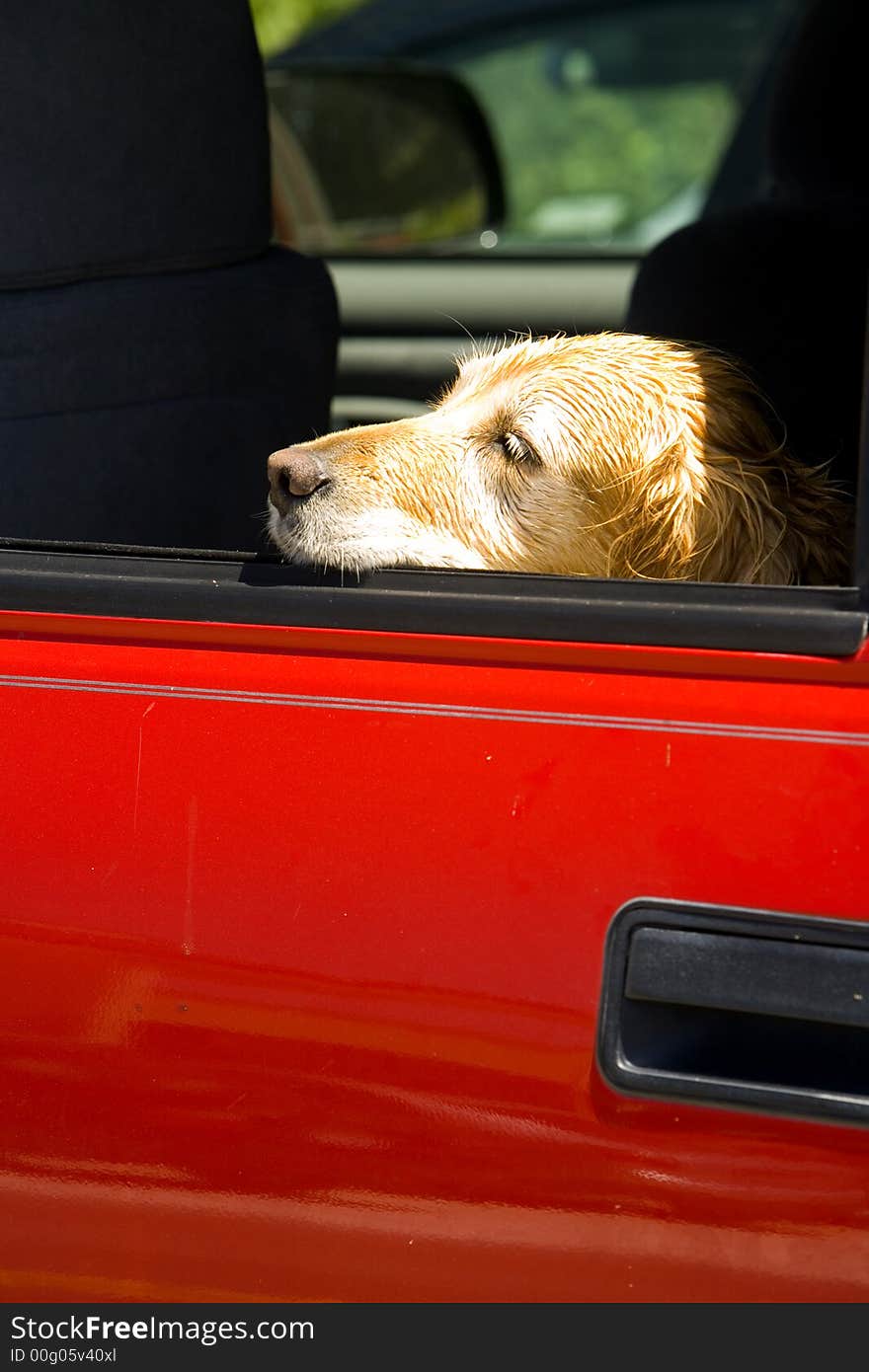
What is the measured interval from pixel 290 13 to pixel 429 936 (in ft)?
35.8

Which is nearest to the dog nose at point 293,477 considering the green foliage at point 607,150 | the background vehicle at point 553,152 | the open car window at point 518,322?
the open car window at point 518,322

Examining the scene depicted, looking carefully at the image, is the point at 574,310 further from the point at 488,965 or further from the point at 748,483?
the point at 488,965

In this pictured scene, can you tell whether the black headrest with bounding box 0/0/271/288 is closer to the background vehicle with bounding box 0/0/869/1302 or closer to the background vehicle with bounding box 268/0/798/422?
the background vehicle with bounding box 0/0/869/1302

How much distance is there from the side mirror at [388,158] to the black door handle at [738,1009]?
12.7 ft

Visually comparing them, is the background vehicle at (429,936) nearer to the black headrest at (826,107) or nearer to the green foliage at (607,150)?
the black headrest at (826,107)

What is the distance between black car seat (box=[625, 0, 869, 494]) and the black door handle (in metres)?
0.99

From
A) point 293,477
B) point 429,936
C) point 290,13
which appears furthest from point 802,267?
point 290,13

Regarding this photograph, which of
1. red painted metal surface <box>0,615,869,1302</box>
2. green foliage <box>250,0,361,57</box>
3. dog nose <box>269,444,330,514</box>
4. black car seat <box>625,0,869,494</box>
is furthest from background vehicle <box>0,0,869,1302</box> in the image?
green foliage <box>250,0,361,57</box>

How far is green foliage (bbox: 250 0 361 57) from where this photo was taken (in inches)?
439

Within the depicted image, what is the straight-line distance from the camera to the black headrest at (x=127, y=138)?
2.35 metres

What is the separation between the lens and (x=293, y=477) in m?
2.27

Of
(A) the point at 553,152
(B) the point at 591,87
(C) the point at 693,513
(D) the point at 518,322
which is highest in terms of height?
(B) the point at 591,87

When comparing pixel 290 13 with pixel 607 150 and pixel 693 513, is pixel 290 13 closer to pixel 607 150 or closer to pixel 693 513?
pixel 607 150

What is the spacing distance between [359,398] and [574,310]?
0.69 metres
